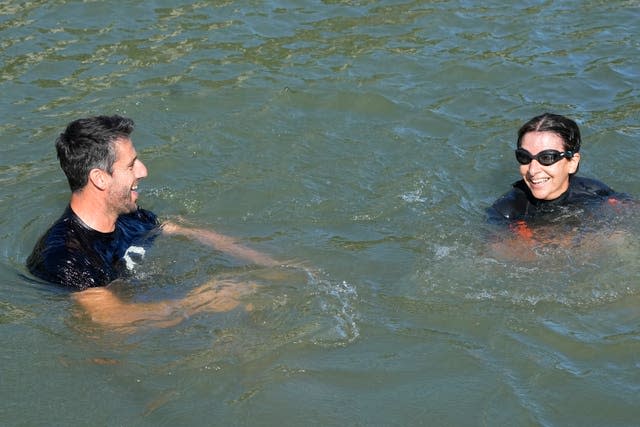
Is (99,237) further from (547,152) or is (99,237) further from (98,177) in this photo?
(547,152)

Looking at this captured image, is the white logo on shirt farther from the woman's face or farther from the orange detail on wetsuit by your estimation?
the woman's face

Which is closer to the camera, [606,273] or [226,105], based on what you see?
[606,273]

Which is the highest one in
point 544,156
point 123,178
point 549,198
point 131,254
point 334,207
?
point 123,178

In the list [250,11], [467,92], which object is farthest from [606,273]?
[250,11]

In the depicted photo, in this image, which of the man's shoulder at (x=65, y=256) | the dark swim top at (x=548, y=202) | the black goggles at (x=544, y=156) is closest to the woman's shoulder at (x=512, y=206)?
the dark swim top at (x=548, y=202)

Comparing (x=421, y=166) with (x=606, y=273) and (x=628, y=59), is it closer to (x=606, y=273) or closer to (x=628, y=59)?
(x=606, y=273)

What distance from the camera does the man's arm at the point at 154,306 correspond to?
6438 millimetres

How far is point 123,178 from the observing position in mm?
6848

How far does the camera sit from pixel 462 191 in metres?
8.62

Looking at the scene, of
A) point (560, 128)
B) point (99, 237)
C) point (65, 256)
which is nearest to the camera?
point (65, 256)

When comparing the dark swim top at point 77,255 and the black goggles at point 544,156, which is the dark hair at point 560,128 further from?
the dark swim top at point 77,255

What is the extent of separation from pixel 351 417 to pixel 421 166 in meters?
3.89

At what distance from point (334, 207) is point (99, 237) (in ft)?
7.20

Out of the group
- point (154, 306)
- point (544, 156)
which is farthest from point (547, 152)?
point (154, 306)
